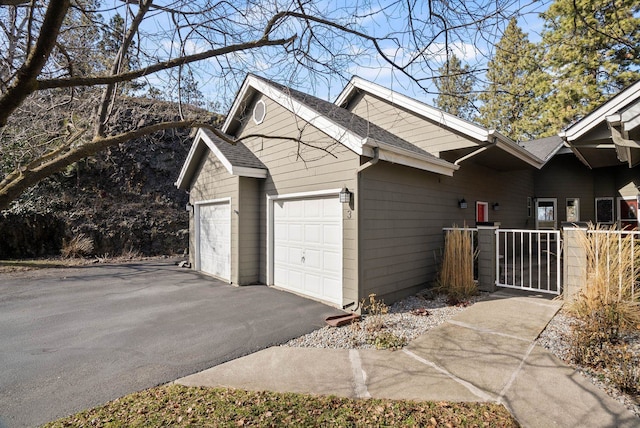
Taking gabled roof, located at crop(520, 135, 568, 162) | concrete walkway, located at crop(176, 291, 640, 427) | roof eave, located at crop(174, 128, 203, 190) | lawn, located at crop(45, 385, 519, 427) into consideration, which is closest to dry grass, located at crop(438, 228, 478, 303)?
concrete walkway, located at crop(176, 291, 640, 427)

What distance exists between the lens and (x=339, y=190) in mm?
6246

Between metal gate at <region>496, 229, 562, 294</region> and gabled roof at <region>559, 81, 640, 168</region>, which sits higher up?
gabled roof at <region>559, 81, 640, 168</region>

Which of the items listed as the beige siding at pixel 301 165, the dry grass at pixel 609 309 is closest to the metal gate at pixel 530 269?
the dry grass at pixel 609 309

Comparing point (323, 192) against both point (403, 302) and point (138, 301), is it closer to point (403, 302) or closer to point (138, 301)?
point (403, 302)

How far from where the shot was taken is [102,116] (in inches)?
152

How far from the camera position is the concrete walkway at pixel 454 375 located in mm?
2963

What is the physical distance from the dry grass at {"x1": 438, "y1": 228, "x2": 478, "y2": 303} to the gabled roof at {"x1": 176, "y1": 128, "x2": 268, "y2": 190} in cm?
490

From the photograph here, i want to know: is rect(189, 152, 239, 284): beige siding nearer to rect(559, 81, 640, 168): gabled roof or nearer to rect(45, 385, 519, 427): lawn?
rect(45, 385, 519, 427): lawn

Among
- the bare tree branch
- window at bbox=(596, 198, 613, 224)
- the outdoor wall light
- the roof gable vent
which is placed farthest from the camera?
window at bbox=(596, 198, 613, 224)

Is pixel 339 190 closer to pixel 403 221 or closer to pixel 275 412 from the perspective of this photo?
pixel 403 221

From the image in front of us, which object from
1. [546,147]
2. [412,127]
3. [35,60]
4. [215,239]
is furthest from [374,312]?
[546,147]

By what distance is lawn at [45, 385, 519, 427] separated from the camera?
2.77 meters

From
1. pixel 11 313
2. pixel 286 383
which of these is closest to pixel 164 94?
pixel 286 383

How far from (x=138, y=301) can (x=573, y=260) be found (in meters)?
8.55
